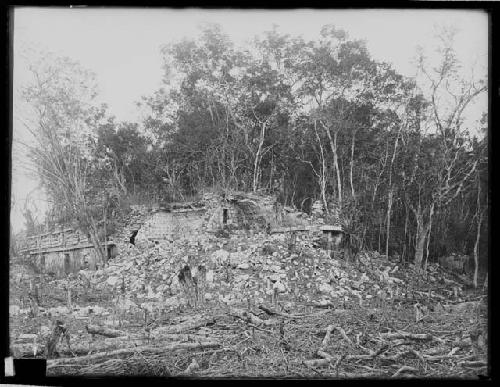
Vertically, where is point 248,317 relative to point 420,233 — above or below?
below

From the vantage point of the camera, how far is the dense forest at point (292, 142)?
3891mm

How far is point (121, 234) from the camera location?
13.0 ft

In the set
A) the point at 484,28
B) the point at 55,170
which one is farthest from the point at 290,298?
the point at 484,28

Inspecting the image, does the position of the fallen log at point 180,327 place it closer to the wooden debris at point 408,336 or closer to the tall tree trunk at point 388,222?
the wooden debris at point 408,336

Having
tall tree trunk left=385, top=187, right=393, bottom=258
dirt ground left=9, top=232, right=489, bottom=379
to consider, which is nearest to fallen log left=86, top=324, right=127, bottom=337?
dirt ground left=9, top=232, right=489, bottom=379

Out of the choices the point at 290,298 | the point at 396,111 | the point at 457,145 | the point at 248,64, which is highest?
the point at 248,64

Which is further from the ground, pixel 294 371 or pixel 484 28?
pixel 484 28

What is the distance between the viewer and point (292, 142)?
3977mm

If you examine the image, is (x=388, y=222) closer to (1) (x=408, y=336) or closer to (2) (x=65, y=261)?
(1) (x=408, y=336)

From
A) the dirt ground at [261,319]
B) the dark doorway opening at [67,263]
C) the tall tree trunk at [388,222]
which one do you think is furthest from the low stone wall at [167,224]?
the tall tree trunk at [388,222]

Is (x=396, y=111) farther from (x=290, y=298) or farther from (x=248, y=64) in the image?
(x=290, y=298)

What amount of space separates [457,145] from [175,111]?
7.00 feet

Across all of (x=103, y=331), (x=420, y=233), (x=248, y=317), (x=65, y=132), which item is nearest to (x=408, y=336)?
(x=420, y=233)

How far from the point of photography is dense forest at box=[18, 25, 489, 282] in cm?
389
